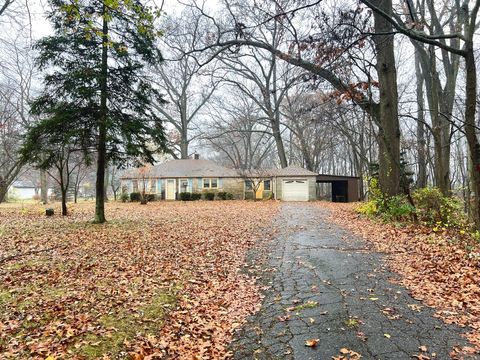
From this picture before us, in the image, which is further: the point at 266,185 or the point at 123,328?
the point at 266,185

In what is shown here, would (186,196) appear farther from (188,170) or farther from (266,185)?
(266,185)

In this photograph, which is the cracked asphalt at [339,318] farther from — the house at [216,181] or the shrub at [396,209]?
the house at [216,181]

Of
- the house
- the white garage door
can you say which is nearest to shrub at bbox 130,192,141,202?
the house

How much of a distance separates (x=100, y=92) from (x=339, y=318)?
10.9 metres

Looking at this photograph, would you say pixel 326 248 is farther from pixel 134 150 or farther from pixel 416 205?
pixel 134 150

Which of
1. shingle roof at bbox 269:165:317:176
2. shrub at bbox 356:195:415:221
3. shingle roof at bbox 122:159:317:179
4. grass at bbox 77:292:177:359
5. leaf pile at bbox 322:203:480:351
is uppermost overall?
shingle roof at bbox 122:159:317:179

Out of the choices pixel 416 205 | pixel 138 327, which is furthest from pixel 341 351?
pixel 416 205

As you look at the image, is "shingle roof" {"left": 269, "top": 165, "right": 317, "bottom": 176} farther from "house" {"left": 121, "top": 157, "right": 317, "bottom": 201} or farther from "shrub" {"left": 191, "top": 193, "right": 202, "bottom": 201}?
"shrub" {"left": 191, "top": 193, "right": 202, "bottom": 201}

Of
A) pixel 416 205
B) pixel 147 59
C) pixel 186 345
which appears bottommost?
pixel 186 345

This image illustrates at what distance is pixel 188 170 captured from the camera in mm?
31547

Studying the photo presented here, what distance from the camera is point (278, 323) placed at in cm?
394

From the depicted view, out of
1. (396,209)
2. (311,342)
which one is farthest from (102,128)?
(311,342)

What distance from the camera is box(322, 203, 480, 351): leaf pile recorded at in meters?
3.96

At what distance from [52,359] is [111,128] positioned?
9.51 metres
